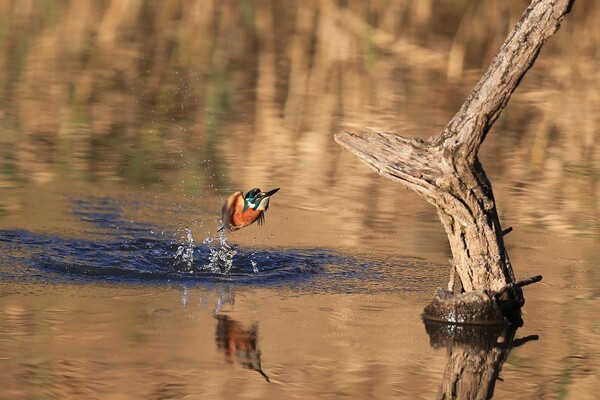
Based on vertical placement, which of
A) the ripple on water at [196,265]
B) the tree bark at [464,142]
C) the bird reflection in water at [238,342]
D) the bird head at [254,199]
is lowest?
the bird reflection in water at [238,342]

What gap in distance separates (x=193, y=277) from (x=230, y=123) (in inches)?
154

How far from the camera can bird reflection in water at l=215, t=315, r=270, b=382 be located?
542 cm

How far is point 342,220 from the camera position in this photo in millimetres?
8055

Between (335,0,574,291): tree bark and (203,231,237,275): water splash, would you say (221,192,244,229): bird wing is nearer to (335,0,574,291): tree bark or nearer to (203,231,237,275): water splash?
(203,231,237,275): water splash

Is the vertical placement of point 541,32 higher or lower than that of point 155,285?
higher

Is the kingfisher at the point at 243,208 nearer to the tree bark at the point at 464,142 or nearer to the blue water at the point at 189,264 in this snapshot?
the blue water at the point at 189,264

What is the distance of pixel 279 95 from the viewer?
11.8 meters

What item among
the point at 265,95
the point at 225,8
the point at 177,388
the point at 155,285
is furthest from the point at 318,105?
the point at 177,388

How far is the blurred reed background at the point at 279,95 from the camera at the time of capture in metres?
9.05

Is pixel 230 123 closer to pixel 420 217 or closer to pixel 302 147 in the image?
pixel 302 147

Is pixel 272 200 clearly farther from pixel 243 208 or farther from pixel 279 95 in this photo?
pixel 279 95

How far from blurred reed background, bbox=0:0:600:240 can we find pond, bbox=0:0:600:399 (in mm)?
31

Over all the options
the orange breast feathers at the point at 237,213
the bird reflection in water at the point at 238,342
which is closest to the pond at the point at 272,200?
the bird reflection in water at the point at 238,342

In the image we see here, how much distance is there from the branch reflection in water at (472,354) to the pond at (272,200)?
0.16ft
